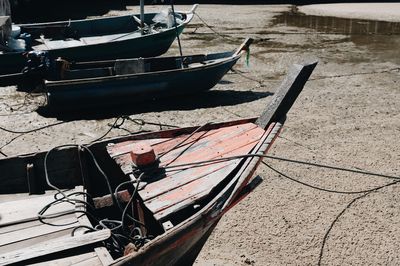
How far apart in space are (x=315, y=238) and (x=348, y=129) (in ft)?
15.1

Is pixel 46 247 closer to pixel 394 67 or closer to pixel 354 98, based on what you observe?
pixel 354 98

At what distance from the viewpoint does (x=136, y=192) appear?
538 cm

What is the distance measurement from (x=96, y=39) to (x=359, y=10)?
1803 cm

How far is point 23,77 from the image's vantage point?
39.7 ft

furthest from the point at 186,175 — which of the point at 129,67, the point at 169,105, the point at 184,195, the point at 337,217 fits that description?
the point at 129,67

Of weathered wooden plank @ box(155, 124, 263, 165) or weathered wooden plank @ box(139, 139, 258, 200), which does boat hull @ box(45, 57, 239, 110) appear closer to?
weathered wooden plank @ box(155, 124, 263, 165)

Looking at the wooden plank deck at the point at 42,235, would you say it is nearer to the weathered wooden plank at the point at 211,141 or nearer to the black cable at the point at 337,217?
the weathered wooden plank at the point at 211,141

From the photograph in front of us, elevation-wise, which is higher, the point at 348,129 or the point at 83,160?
the point at 83,160

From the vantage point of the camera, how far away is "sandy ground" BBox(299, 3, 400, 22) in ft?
83.3

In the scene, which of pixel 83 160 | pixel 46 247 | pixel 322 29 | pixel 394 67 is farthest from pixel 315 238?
pixel 322 29

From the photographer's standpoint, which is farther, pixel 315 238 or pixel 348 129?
pixel 348 129

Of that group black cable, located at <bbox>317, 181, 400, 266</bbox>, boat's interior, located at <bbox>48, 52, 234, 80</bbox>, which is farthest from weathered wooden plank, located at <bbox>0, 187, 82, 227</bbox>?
boat's interior, located at <bbox>48, 52, 234, 80</bbox>

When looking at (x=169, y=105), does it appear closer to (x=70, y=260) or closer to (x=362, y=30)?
(x=70, y=260)

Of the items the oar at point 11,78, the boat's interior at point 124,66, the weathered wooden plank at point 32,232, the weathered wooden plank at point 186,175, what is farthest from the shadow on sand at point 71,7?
the weathered wooden plank at point 32,232
